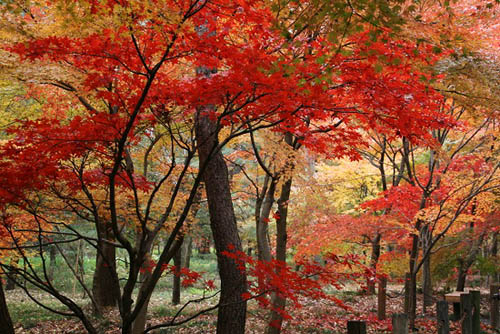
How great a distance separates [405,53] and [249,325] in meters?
8.31

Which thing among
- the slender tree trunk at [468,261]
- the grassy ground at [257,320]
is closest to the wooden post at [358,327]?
the grassy ground at [257,320]

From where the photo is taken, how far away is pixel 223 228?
20.6 ft

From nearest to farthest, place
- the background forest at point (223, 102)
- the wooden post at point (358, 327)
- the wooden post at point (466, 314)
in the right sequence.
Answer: the wooden post at point (358, 327)
the background forest at point (223, 102)
the wooden post at point (466, 314)

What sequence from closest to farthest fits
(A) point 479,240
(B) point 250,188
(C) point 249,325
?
(C) point 249,325 → (A) point 479,240 → (B) point 250,188

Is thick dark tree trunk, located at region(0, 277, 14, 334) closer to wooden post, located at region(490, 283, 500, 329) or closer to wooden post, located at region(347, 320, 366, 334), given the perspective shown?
wooden post, located at region(347, 320, 366, 334)

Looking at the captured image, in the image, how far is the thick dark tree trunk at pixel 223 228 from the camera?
6004 mm

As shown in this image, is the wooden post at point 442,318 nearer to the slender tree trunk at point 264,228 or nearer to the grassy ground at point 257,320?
the slender tree trunk at point 264,228

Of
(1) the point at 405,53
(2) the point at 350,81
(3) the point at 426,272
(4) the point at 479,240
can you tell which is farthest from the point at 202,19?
(4) the point at 479,240

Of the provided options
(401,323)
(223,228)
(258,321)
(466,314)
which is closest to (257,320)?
(258,321)

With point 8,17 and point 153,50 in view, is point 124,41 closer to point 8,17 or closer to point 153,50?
point 153,50

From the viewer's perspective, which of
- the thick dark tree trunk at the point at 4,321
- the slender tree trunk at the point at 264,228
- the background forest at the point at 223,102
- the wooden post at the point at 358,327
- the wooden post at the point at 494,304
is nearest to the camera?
the wooden post at the point at 358,327

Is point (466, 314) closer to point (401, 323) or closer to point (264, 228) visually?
point (401, 323)

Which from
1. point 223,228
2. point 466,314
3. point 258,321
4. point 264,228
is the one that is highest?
point 264,228

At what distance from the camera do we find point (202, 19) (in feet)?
13.7
